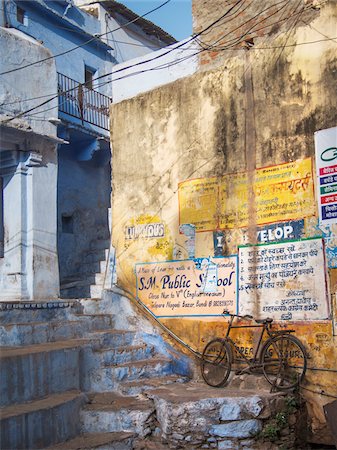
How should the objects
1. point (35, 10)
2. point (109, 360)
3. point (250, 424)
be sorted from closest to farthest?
point (250, 424) < point (109, 360) < point (35, 10)

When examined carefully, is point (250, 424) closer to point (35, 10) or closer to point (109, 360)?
point (109, 360)

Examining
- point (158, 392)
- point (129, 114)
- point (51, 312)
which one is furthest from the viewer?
point (129, 114)

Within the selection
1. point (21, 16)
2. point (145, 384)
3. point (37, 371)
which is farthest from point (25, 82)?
point (145, 384)

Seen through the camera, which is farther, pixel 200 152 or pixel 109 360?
pixel 200 152

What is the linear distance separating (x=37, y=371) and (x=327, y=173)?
404cm

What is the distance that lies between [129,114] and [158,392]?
4423 millimetres

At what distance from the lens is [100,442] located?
19.1 ft

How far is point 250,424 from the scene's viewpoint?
5.88 meters

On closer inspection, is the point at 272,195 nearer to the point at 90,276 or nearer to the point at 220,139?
the point at 220,139

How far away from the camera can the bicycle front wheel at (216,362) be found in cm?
695

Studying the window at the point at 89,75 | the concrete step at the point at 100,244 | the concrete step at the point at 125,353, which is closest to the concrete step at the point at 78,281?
the concrete step at the point at 100,244

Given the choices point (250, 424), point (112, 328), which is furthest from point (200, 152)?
point (250, 424)

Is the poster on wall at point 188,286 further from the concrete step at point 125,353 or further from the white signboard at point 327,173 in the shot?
the white signboard at point 327,173

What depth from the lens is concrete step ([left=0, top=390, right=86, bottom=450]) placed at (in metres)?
5.42
